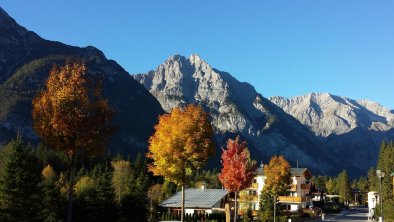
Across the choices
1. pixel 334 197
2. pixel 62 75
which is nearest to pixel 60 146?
pixel 62 75

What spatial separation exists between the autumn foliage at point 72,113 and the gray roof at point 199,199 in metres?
52.9

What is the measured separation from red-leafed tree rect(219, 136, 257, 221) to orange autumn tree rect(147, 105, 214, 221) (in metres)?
9.04

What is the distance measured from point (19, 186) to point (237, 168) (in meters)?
20.7

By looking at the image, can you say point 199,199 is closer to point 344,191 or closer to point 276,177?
point 276,177

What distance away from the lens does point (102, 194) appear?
53062 millimetres

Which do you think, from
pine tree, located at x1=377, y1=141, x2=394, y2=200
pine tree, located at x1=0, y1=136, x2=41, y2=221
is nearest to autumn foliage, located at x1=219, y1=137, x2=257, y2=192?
pine tree, located at x1=0, y1=136, x2=41, y2=221

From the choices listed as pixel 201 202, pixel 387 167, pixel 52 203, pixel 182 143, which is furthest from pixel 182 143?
pixel 387 167

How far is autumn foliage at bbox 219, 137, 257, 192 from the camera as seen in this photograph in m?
44.4

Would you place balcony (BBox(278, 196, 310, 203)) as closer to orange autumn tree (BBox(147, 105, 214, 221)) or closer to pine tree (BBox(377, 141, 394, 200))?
pine tree (BBox(377, 141, 394, 200))

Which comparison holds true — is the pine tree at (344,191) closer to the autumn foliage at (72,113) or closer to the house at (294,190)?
the house at (294,190)

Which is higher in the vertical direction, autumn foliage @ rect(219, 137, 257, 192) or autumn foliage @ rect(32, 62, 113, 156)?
autumn foliage @ rect(32, 62, 113, 156)

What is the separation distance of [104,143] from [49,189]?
2576cm

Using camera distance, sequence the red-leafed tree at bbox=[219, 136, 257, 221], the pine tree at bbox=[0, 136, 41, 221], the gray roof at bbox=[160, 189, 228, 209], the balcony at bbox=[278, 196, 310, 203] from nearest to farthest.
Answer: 1. the pine tree at bbox=[0, 136, 41, 221]
2. the red-leafed tree at bbox=[219, 136, 257, 221]
3. the gray roof at bbox=[160, 189, 228, 209]
4. the balcony at bbox=[278, 196, 310, 203]

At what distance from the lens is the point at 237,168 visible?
146ft
